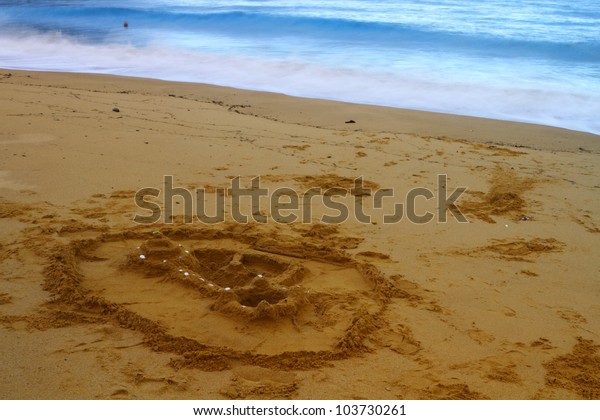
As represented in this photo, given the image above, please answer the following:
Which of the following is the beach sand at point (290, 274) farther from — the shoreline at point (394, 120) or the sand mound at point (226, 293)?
the shoreline at point (394, 120)

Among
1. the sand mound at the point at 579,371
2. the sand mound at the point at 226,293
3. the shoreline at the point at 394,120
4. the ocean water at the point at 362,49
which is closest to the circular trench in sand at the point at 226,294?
the sand mound at the point at 226,293

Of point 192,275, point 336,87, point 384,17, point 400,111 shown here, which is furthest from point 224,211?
point 384,17

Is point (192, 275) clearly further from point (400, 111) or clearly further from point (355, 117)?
point (400, 111)

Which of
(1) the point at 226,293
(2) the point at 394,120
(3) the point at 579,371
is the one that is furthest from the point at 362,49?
(3) the point at 579,371

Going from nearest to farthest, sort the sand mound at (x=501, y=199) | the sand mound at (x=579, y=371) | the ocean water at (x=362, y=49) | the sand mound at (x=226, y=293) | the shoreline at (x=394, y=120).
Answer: the sand mound at (x=579, y=371), the sand mound at (x=226, y=293), the sand mound at (x=501, y=199), the shoreline at (x=394, y=120), the ocean water at (x=362, y=49)

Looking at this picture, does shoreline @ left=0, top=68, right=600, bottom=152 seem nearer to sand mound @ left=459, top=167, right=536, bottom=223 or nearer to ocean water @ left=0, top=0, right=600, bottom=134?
ocean water @ left=0, top=0, right=600, bottom=134

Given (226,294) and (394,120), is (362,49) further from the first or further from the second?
(226,294)
